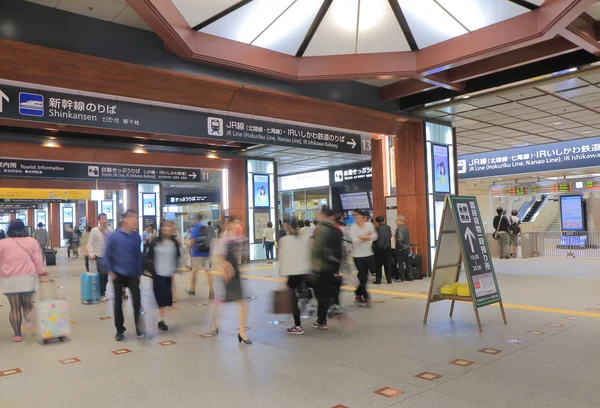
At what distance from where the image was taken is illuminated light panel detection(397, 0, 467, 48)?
236 inches

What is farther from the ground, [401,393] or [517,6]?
[517,6]

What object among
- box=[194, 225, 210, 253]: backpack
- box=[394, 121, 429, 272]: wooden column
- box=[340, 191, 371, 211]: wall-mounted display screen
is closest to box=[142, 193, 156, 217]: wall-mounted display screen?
box=[340, 191, 371, 211]: wall-mounted display screen

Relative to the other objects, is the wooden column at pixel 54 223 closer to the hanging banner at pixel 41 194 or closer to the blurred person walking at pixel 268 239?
the hanging banner at pixel 41 194

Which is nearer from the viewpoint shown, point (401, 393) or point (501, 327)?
point (401, 393)

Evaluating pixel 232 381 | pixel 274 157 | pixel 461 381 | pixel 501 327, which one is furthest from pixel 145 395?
pixel 274 157

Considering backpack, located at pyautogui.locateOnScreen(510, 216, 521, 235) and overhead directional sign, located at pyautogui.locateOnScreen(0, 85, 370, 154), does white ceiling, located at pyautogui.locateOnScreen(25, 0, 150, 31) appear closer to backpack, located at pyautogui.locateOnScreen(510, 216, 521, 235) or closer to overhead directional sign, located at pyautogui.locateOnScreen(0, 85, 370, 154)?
overhead directional sign, located at pyautogui.locateOnScreen(0, 85, 370, 154)

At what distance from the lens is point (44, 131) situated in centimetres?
1155

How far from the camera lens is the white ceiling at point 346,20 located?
231 inches

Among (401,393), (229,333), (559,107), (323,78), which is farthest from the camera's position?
(559,107)

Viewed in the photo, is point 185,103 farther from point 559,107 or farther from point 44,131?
point 559,107

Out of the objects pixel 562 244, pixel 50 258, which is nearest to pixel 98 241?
pixel 50 258

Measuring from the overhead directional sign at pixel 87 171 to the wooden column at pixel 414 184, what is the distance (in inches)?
259

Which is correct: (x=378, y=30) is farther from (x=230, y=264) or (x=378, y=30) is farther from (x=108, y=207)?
(x=108, y=207)

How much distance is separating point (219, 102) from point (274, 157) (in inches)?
345
